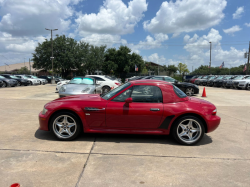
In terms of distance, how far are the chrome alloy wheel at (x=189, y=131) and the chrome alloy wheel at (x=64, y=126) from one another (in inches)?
94.7

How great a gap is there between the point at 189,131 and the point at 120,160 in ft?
5.83

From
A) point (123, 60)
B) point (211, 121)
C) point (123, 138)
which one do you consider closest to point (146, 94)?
point (123, 138)

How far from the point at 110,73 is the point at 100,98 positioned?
44.5 m

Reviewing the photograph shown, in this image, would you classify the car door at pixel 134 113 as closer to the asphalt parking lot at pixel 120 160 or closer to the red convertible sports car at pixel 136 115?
the red convertible sports car at pixel 136 115

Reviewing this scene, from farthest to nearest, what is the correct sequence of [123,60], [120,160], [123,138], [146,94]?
[123,60]
[123,138]
[146,94]
[120,160]

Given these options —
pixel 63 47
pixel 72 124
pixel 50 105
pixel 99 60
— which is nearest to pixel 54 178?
pixel 72 124

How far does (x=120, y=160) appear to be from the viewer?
3.43m

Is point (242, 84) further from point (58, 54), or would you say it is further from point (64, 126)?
point (58, 54)

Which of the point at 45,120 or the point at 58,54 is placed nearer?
the point at 45,120

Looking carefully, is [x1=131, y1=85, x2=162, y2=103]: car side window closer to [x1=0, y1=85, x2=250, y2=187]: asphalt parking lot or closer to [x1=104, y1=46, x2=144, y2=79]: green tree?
[x1=0, y1=85, x2=250, y2=187]: asphalt parking lot

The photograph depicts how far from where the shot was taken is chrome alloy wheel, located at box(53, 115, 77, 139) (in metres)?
4.27

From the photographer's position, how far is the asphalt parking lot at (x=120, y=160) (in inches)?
111

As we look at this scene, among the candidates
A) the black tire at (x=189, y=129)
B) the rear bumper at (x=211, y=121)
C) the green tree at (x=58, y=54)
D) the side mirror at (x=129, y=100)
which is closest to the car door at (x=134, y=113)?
the side mirror at (x=129, y=100)

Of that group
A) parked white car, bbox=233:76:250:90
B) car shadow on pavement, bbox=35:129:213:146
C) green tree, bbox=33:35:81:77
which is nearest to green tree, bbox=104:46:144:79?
green tree, bbox=33:35:81:77
